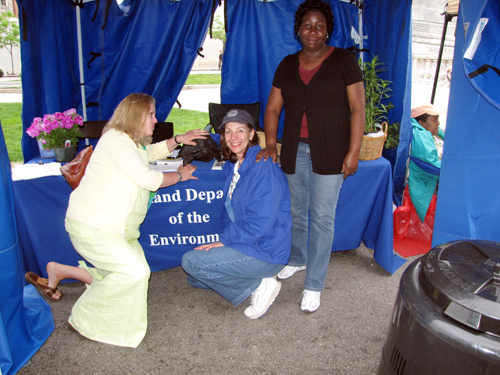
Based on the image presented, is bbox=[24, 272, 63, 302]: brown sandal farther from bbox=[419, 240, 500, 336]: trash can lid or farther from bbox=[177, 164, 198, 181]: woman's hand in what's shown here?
bbox=[419, 240, 500, 336]: trash can lid

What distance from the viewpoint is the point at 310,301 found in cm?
238

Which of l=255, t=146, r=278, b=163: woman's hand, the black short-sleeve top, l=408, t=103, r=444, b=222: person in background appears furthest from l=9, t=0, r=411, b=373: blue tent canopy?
l=255, t=146, r=278, b=163: woman's hand

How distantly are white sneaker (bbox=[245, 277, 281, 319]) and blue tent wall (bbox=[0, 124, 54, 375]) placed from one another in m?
1.21

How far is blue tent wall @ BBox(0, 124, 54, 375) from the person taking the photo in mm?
1810

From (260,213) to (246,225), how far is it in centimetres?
12

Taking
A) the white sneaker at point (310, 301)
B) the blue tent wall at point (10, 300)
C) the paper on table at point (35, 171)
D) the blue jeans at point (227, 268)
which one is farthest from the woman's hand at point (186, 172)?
the white sneaker at point (310, 301)

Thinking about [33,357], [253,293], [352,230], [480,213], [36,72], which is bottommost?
[33,357]

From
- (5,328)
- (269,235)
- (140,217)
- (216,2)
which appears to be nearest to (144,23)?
(216,2)

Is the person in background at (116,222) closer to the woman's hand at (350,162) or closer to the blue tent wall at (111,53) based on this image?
the woman's hand at (350,162)

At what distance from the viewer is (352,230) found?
2.94 meters

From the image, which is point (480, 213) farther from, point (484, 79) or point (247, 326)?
point (247, 326)

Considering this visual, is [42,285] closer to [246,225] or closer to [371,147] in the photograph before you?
[246,225]

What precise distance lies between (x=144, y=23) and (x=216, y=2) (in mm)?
713

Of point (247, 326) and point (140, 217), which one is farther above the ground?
point (140, 217)
